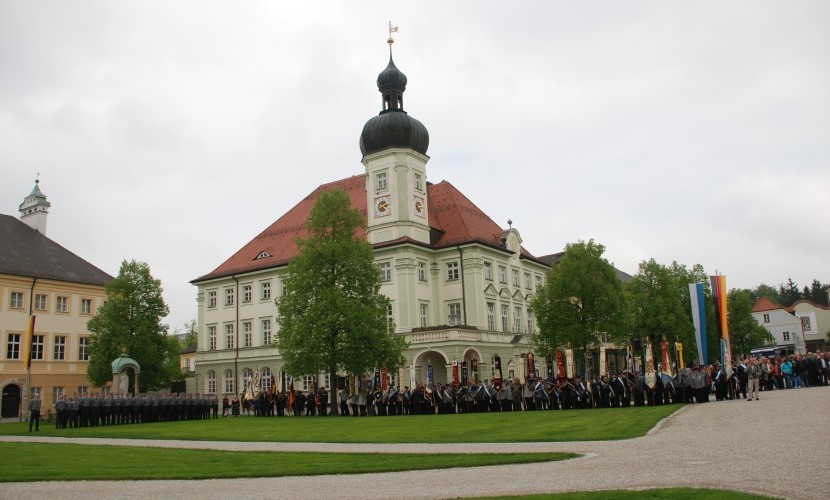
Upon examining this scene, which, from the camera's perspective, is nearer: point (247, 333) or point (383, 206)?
point (383, 206)

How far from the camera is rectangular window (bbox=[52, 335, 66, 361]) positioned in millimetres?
47787

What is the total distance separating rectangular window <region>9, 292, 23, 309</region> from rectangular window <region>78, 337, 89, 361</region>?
5.00m

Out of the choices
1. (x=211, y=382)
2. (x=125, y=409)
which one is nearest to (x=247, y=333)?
(x=211, y=382)

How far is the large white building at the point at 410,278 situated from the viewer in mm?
43719

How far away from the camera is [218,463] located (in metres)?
12.7

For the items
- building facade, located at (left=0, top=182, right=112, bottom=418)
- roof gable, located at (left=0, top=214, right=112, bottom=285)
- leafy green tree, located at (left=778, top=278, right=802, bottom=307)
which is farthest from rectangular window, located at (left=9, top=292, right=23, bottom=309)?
leafy green tree, located at (left=778, top=278, right=802, bottom=307)

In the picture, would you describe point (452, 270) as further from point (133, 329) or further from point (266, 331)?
point (133, 329)

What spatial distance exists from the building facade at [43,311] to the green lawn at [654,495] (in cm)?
4371

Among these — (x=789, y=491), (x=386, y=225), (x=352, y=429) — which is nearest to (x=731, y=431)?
(x=789, y=491)

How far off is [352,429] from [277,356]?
29.4 m

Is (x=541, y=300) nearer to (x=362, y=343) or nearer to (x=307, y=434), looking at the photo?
(x=362, y=343)

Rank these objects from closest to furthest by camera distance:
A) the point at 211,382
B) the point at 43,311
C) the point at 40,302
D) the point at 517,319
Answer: the point at 40,302 → the point at 43,311 → the point at 517,319 → the point at 211,382

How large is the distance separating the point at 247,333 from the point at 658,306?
3084 centimetres

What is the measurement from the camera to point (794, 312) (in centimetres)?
8894
